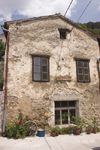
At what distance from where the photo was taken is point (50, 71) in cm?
734

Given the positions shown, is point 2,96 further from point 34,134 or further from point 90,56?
point 90,56

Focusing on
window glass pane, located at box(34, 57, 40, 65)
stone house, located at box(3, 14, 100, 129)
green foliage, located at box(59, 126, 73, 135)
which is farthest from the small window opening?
green foliage, located at box(59, 126, 73, 135)

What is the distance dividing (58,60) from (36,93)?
253cm

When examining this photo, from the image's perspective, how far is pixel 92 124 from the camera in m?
7.61

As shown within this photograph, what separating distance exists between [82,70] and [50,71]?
2.28m

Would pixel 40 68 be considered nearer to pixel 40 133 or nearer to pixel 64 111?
pixel 64 111

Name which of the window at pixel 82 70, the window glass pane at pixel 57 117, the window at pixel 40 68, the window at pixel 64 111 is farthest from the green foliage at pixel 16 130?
the window at pixel 82 70

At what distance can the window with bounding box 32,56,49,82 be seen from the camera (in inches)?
279

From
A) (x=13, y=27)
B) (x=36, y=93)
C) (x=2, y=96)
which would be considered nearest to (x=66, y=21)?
(x=13, y=27)

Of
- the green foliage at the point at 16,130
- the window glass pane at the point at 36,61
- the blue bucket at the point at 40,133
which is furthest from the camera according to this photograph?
the window glass pane at the point at 36,61

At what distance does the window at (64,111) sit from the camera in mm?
7164

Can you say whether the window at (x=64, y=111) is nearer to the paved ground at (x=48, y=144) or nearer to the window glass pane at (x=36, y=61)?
the paved ground at (x=48, y=144)

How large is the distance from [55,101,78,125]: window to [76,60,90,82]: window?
1751 mm

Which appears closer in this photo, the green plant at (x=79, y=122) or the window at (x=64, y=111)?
the green plant at (x=79, y=122)
